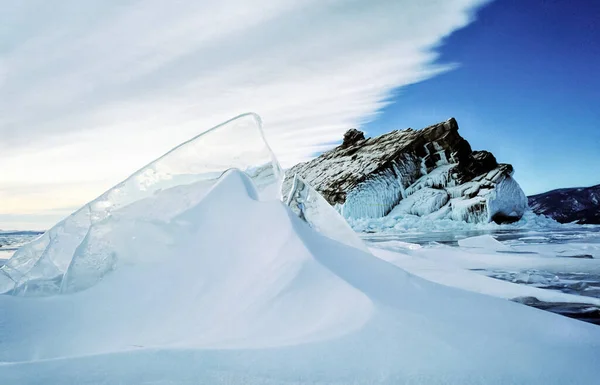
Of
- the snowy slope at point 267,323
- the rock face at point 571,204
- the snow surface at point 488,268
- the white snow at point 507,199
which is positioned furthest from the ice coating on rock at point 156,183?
the rock face at point 571,204

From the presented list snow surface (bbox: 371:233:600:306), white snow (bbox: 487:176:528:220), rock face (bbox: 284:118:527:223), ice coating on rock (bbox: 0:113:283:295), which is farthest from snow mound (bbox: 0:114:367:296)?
rock face (bbox: 284:118:527:223)

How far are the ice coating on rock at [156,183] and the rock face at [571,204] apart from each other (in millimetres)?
24859

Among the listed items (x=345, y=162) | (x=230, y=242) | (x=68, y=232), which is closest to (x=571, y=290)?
(x=230, y=242)

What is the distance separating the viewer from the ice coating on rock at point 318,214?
295cm

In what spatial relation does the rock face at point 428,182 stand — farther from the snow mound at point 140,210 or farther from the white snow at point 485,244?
the snow mound at point 140,210

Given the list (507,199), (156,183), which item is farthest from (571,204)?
(156,183)

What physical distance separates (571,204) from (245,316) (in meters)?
31.2

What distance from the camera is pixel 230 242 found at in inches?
84.1

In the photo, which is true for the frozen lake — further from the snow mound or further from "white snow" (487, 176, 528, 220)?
"white snow" (487, 176, 528, 220)

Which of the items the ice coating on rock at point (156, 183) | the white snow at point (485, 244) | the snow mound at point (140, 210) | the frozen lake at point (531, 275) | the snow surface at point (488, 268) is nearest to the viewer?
the snow mound at point (140, 210)

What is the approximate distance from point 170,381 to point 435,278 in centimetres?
244

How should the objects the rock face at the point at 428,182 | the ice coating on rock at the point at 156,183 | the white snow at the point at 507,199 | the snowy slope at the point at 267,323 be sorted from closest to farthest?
the snowy slope at the point at 267,323, the ice coating on rock at the point at 156,183, the white snow at the point at 507,199, the rock face at the point at 428,182

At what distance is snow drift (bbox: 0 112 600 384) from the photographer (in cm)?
135

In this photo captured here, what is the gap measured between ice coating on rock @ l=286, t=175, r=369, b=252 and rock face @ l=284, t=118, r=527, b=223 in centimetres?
1814
